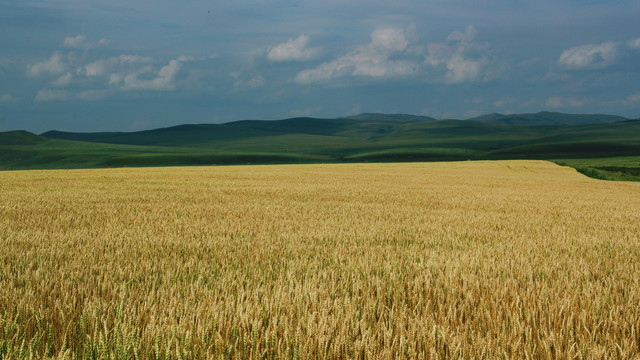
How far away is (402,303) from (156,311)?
1.93m

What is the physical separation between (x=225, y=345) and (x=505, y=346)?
1768mm

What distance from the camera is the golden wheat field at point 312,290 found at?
2.89 m

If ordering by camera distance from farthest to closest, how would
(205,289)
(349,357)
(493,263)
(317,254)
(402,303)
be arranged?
(317,254) → (493,263) → (205,289) → (402,303) → (349,357)

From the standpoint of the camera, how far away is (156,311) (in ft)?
11.4

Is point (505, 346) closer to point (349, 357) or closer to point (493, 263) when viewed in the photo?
point (349, 357)

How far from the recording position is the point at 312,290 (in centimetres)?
405

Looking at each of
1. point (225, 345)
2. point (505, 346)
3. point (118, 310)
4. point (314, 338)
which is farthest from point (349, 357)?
point (118, 310)

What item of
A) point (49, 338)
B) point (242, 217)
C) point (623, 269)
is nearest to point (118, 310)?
point (49, 338)

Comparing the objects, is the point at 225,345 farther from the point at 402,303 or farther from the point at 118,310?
the point at 402,303

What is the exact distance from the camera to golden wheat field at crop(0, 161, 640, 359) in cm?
289

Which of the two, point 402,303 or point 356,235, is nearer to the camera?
point 402,303

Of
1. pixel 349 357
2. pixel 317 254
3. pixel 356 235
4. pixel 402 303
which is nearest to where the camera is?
pixel 349 357

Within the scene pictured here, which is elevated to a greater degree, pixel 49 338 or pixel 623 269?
pixel 49 338

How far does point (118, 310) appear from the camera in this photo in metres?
3.41
